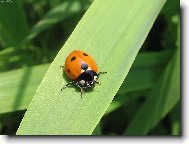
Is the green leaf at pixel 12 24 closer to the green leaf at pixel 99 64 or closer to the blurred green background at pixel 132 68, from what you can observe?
the blurred green background at pixel 132 68

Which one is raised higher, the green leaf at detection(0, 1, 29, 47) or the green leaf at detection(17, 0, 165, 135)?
the green leaf at detection(17, 0, 165, 135)

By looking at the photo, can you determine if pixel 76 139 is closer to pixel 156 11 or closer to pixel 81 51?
pixel 81 51

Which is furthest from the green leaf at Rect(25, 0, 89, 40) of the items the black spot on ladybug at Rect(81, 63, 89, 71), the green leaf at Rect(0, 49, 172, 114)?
the black spot on ladybug at Rect(81, 63, 89, 71)

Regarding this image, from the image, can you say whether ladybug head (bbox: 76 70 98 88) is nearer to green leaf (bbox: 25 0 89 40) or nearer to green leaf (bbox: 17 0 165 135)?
green leaf (bbox: 17 0 165 135)

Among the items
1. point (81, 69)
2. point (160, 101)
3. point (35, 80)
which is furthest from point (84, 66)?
point (160, 101)

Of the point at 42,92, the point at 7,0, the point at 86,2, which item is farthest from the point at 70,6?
the point at 42,92

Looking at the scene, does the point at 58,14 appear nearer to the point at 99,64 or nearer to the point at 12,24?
the point at 12,24
